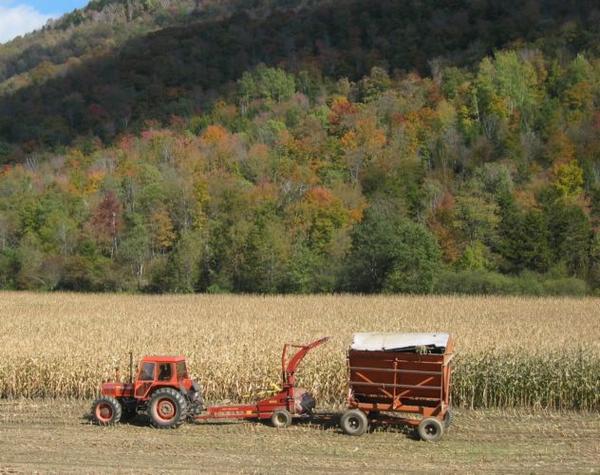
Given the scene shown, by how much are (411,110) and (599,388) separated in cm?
9416

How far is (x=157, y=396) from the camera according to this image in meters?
14.4

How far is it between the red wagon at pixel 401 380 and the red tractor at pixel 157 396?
3.00m

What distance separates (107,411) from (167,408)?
1271 millimetres

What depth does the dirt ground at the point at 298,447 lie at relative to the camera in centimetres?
1205

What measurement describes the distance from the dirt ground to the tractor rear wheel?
18 cm

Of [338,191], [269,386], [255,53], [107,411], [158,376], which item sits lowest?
[107,411]

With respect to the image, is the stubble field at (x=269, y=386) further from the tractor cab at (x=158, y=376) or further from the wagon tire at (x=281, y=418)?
the tractor cab at (x=158, y=376)

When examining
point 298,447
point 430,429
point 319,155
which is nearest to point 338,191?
point 319,155

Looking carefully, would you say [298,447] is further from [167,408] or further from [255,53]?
[255,53]

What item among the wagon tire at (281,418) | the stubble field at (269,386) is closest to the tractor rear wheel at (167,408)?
the stubble field at (269,386)

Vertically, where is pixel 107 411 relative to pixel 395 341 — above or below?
below

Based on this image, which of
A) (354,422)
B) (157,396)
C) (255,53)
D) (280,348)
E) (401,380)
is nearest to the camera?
(401,380)

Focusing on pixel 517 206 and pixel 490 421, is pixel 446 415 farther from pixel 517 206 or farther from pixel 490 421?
pixel 517 206

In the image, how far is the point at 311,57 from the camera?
142375 millimetres
